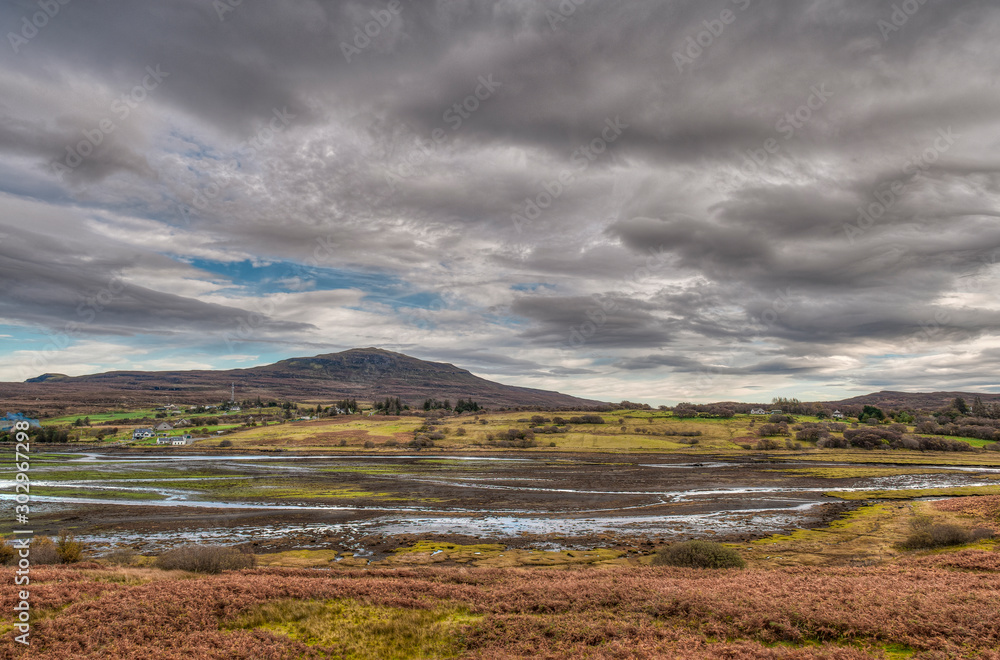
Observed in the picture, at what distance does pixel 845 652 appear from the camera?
39.0ft

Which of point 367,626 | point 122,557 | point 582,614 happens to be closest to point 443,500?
point 122,557

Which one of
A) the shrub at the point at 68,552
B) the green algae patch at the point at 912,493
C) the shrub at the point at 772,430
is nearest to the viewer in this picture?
the shrub at the point at 68,552

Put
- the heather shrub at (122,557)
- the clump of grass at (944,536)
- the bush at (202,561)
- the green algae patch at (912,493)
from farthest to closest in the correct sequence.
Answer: the green algae patch at (912,493) < the clump of grass at (944,536) < the heather shrub at (122,557) < the bush at (202,561)

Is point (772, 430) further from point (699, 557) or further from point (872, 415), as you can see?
point (699, 557)

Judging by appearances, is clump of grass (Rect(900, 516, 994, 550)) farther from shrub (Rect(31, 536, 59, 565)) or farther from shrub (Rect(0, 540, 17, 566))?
shrub (Rect(0, 540, 17, 566))

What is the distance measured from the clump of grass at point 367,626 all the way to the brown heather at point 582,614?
0.39 meters

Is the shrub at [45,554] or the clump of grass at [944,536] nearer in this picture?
the shrub at [45,554]

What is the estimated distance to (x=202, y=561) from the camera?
22500 millimetres

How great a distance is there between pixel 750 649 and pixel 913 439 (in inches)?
5178

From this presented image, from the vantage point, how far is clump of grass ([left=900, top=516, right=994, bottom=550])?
27156mm

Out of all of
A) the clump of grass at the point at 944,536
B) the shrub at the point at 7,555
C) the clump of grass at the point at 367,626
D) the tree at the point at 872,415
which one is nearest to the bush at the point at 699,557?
the clump of grass at the point at 944,536

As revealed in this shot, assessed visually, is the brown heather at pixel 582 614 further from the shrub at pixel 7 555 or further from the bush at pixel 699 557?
the shrub at pixel 7 555

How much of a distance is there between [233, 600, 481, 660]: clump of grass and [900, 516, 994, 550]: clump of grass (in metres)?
28.3

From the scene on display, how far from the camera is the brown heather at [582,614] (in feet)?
40.8
